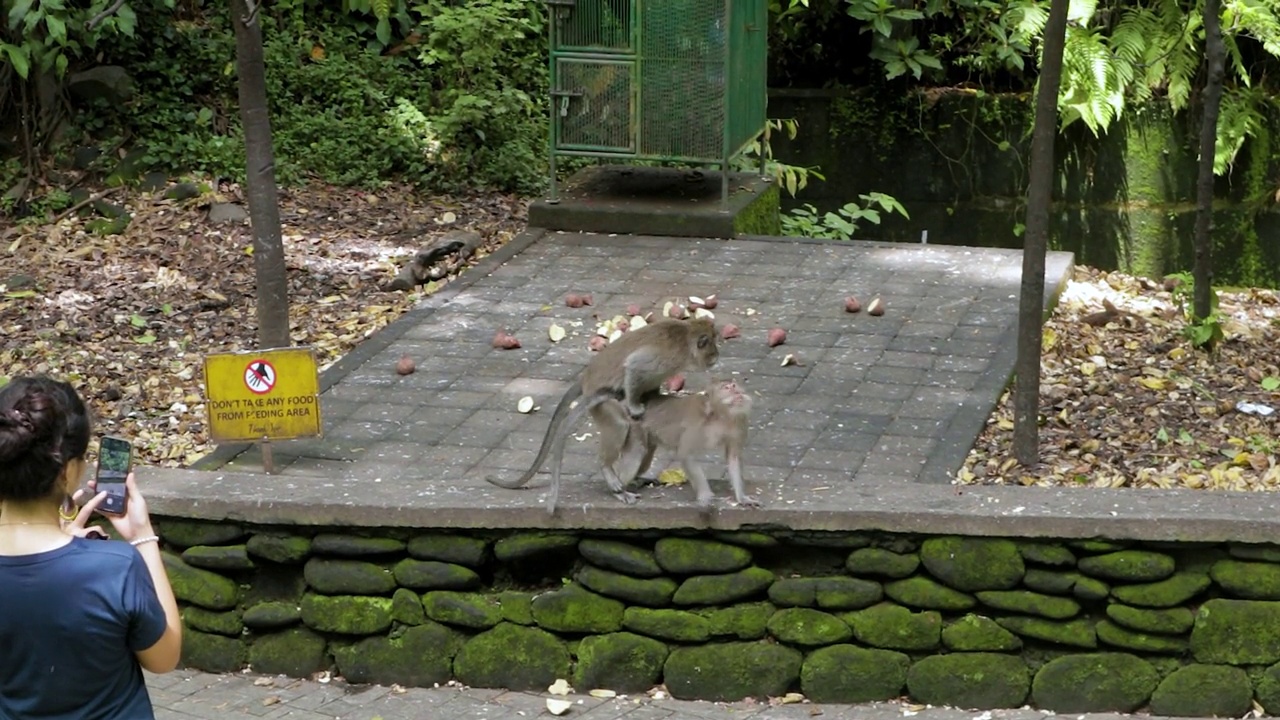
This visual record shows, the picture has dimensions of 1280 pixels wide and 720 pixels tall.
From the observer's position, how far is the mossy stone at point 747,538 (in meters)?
5.19

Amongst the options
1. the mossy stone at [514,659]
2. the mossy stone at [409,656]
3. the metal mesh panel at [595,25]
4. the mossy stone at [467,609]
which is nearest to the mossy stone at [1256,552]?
the mossy stone at [514,659]

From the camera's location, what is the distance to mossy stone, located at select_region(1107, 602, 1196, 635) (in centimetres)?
504

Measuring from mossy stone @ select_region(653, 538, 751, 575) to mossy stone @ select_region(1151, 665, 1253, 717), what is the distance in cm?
136

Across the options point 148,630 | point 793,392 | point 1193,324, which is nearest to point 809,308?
point 793,392

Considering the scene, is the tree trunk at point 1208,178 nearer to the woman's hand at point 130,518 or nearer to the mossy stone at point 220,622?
the mossy stone at point 220,622

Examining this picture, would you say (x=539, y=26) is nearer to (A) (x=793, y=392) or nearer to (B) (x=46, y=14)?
(B) (x=46, y=14)

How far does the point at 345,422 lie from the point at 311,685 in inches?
72.7

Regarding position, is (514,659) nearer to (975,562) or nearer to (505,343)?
(975,562)

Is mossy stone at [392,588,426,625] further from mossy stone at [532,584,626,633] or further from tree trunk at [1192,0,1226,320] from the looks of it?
tree trunk at [1192,0,1226,320]

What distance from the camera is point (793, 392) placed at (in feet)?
24.4

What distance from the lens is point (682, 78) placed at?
33.0 ft

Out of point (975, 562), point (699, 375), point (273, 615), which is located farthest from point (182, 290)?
point (975, 562)

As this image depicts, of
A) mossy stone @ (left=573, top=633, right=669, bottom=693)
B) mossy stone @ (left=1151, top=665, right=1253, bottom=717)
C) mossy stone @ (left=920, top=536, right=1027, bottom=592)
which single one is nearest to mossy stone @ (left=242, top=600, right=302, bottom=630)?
mossy stone @ (left=573, top=633, right=669, bottom=693)

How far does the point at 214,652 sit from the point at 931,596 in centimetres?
245
